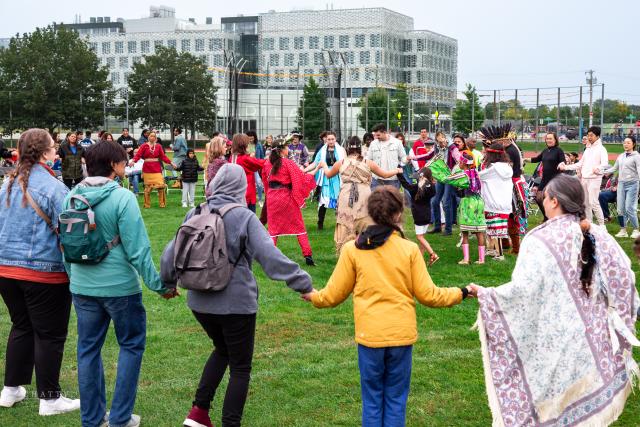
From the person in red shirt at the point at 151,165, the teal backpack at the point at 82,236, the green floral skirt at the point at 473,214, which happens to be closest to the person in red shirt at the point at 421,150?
the green floral skirt at the point at 473,214

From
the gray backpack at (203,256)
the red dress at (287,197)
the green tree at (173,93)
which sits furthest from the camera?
the green tree at (173,93)

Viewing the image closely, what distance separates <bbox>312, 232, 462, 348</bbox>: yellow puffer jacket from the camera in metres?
4.82

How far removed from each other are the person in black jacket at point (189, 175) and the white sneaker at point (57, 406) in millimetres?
13878

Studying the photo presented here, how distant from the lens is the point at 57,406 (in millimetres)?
6184

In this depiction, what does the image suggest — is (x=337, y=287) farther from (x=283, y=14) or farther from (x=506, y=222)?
(x=283, y=14)

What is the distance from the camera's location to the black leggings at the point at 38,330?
5.97 metres

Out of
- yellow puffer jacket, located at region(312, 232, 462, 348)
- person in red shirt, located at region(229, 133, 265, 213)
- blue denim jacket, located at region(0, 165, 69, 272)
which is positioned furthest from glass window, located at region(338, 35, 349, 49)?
yellow puffer jacket, located at region(312, 232, 462, 348)

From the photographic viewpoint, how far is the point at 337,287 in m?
4.96

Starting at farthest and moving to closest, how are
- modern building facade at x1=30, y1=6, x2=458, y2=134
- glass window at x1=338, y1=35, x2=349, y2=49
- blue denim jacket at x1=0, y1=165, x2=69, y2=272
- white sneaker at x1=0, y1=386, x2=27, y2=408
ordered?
glass window at x1=338, y1=35, x2=349, y2=49 → modern building facade at x1=30, y1=6, x2=458, y2=134 → white sneaker at x1=0, y1=386, x2=27, y2=408 → blue denim jacket at x1=0, y1=165, x2=69, y2=272

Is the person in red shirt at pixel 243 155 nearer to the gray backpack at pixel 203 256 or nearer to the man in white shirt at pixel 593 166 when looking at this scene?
the man in white shirt at pixel 593 166

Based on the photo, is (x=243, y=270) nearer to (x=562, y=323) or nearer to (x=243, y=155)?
(x=562, y=323)

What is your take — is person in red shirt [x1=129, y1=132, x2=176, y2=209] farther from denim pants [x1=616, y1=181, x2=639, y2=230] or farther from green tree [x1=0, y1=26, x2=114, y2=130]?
green tree [x1=0, y1=26, x2=114, y2=130]

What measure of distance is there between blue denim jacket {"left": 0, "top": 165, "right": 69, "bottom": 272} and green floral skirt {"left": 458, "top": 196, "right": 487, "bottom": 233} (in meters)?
7.40

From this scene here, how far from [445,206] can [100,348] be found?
10.8m
